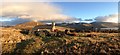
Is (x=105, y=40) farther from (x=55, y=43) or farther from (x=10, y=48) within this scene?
(x=10, y=48)

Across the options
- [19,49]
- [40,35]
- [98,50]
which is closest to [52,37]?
[40,35]

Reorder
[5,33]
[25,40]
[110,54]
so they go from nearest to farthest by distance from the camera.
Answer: [110,54] < [25,40] < [5,33]

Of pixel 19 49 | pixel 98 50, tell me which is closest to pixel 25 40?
pixel 19 49

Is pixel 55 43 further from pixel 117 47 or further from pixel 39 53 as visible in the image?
pixel 117 47

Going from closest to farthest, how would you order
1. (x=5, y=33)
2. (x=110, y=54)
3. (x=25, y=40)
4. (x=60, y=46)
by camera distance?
(x=110, y=54), (x=60, y=46), (x=25, y=40), (x=5, y=33)

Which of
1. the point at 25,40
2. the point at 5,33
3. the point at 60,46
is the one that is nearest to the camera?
the point at 60,46

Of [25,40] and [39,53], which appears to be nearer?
[39,53]
